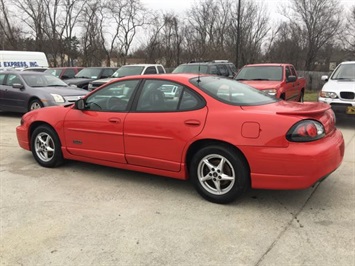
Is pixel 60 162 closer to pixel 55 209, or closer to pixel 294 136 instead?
pixel 55 209

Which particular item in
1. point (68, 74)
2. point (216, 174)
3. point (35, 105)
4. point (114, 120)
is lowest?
point (35, 105)

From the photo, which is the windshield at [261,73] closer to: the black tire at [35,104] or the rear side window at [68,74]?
the black tire at [35,104]

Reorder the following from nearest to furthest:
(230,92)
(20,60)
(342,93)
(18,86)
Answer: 1. (230,92)
2. (342,93)
3. (18,86)
4. (20,60)

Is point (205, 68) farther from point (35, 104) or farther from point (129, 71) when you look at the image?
point (35, 104)

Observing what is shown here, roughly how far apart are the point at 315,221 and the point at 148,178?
88.6 inches

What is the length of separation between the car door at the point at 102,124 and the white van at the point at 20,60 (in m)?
16.7

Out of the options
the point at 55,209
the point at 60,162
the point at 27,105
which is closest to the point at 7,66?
the point at 27,105

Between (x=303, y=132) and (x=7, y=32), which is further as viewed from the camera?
(x=7, y=32)

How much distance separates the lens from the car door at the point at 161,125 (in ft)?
13.3

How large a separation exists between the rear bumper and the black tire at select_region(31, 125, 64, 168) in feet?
9.70

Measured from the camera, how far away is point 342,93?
8922 mm

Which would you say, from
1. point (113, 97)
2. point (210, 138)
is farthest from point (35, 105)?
point (210, 138)

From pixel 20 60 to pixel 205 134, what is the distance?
19.5 m

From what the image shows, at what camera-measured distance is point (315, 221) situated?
11.7ft
